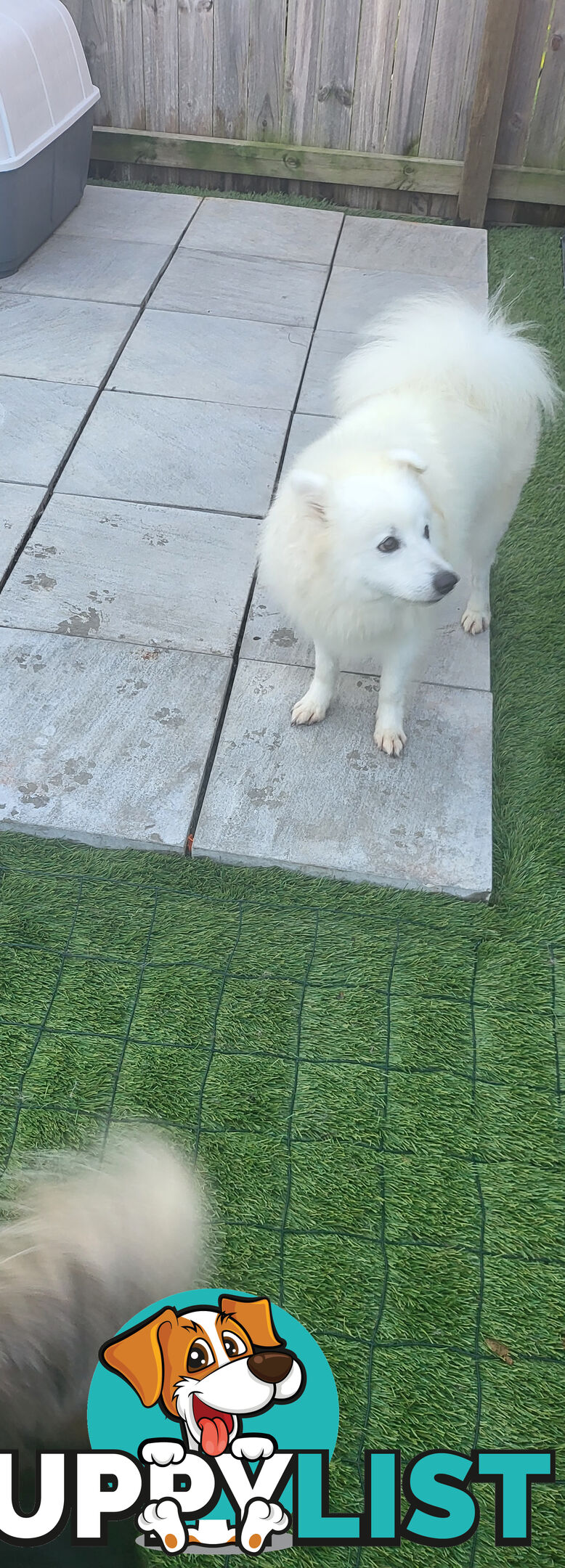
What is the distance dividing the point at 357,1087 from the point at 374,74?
18.1 ft

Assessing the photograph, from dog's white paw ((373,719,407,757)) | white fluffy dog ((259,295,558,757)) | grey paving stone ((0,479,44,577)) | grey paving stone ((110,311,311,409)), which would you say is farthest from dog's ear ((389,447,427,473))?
grey paving stone ((110,311,311,409))

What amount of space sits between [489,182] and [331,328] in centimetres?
180

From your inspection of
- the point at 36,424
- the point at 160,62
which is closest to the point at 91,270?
the point at 36,424

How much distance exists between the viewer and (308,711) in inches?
108

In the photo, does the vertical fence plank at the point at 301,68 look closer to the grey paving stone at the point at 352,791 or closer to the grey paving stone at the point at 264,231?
the grey paving stone at the point at 264,231

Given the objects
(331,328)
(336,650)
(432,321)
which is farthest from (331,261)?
(336,650)

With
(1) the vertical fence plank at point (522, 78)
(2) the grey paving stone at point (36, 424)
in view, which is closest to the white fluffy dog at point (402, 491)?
(2) the grey paving stone at point (36, 424)

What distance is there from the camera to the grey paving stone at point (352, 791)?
2445 mm

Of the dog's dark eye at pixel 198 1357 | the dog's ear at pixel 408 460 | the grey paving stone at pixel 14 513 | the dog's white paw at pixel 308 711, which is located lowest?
the dog's white paw at pixel 308 711

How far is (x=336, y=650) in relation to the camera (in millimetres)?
2537

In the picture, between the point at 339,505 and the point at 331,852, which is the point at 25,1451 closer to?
the point at 331,852

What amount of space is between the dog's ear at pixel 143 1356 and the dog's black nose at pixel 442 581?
151 centimetres

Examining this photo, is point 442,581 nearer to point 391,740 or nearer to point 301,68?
point 391,740

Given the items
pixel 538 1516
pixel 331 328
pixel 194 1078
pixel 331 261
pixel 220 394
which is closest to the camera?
pixel 538 1516
